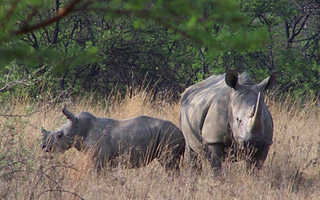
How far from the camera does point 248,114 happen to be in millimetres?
6074

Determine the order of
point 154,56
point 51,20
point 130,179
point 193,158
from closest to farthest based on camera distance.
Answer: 1. point 51,20
2. point 130,179
3. point 193,158
4. point 154,56

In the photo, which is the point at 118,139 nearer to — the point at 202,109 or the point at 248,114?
the point at 202,109

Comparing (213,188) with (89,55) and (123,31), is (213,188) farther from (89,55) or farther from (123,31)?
(123,31)

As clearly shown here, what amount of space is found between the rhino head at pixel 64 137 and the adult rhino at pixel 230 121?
1.30m

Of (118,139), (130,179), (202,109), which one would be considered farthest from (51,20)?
(202,109)

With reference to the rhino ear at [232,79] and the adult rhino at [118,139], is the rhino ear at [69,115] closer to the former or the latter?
the adult rhino at [118,139]

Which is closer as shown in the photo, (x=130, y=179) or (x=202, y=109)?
(x=130, y=179)

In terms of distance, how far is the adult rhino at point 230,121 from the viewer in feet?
19.8

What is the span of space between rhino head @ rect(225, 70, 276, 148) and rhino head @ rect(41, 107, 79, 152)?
1.66m

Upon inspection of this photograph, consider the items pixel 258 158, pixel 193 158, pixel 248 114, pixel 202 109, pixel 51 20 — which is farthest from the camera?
pixel 193 158

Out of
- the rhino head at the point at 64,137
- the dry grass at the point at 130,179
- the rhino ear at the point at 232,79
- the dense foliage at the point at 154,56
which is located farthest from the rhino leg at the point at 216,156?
the dense foliage at the point at 154,56

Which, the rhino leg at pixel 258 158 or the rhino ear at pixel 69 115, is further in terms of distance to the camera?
the rhino ear at pixel 69 115

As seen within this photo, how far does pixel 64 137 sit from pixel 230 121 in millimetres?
1778

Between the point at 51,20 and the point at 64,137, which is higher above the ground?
the point at 51,20
